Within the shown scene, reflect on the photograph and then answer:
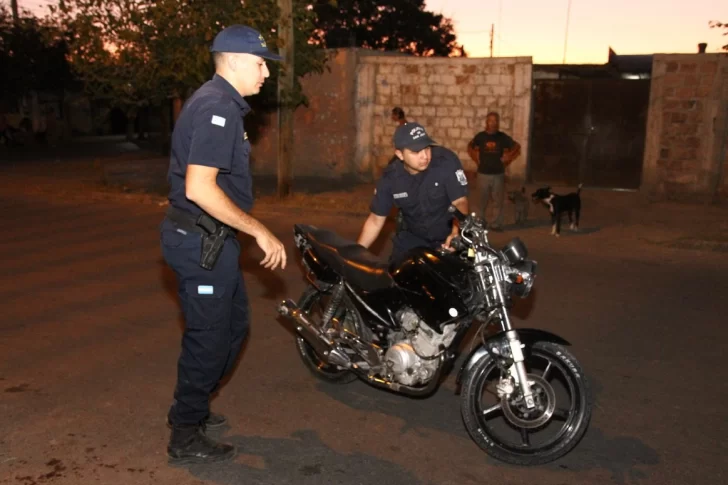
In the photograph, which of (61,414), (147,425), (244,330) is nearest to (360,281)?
(244,330)

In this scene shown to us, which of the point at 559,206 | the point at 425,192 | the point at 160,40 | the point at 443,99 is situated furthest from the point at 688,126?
the point at 425,192

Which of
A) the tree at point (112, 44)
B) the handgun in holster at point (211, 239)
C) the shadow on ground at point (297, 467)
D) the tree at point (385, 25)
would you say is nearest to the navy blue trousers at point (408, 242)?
the shadow on ground at point (297, 467)

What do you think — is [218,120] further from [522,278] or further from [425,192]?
[425,192]

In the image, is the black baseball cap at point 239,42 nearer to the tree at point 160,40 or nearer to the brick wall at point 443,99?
the tree at point 160,40

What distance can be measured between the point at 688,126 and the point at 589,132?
7.17 feet

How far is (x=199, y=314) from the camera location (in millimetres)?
4129

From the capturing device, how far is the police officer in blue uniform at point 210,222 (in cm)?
391

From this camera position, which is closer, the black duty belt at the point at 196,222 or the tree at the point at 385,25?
the black duty belt at the point at 196,222

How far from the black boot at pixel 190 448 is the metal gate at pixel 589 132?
13612mm

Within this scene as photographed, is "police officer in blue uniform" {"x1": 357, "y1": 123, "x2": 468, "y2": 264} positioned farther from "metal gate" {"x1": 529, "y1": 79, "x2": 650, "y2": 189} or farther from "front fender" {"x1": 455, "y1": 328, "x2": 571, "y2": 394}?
"metal gate" {"x1": 529, "y1": 79, "x2": 650, "y2": 189}

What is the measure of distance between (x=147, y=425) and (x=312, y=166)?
14715mm

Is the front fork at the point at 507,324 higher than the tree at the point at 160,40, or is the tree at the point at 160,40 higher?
the tree at the point at 160,40

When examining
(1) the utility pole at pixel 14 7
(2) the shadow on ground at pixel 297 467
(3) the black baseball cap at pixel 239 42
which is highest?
(1) the utility pole at pixel 14 7

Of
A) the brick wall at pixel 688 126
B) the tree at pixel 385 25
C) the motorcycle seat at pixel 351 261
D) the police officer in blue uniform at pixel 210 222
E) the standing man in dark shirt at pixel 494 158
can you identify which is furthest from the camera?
the tree at pixel 385 25
